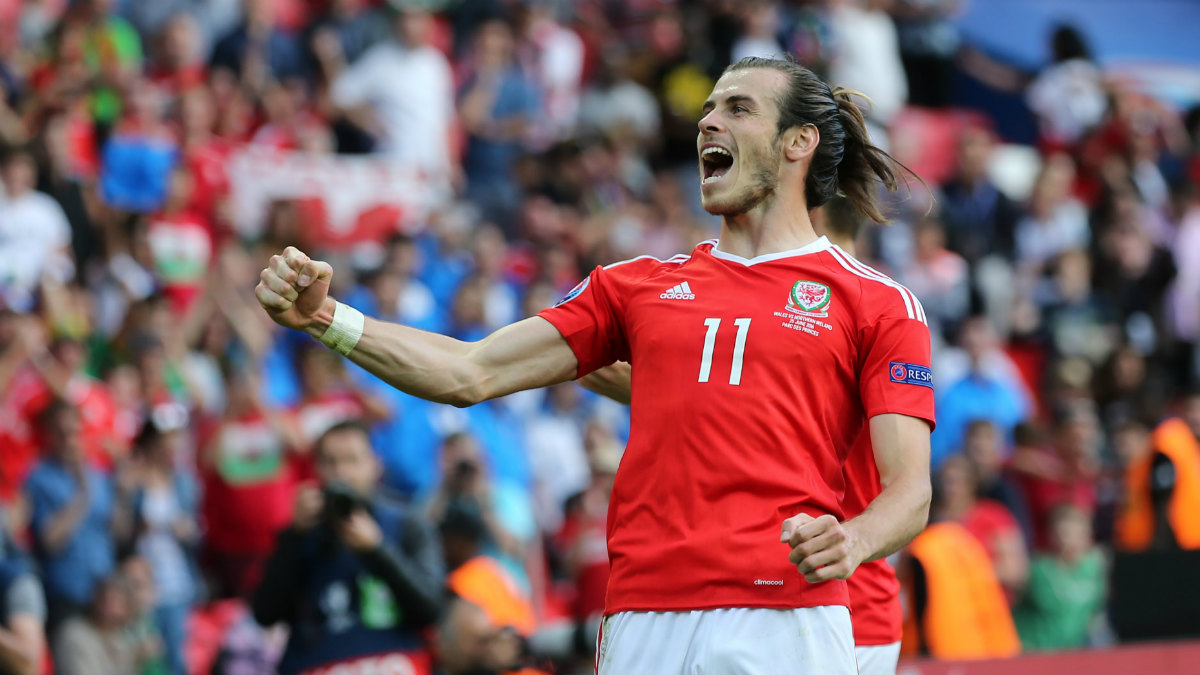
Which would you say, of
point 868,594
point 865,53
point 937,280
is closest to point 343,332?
point 868,594

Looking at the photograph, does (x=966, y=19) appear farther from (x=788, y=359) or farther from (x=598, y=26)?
(x=788, y=359)

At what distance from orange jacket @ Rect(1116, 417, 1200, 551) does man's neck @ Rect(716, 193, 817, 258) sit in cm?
611

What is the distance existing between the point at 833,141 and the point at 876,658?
180cm

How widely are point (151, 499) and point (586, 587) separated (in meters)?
2.47

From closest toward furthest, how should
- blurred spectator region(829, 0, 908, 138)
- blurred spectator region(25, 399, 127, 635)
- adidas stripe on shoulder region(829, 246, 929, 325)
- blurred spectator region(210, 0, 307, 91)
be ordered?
adidas stripe on shoulder region(829, 246, 929, 325) < blurred spectator region(25, 399, 127, 635) < blurred spectator region(210, 0, 307, 91) < blurred spectator region(829, 0, 908, 138)

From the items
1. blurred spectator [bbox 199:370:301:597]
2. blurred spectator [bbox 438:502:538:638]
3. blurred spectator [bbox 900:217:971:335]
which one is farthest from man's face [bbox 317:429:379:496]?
blurred spectator [bbox 900:217:971:335]

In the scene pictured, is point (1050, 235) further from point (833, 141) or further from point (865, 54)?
point (833, 141)

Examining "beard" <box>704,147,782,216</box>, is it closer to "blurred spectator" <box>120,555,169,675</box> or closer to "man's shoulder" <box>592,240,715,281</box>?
"man's shoulder" <box>592,240,715,281</box>

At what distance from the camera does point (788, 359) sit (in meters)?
4.43

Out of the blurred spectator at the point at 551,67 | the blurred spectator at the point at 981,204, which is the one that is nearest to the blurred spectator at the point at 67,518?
the blurred spectator at the point at 551,67

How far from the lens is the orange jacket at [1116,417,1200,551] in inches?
399

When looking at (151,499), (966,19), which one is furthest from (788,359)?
(966,19)

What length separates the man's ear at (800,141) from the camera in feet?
15.6

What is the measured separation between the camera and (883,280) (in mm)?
4625
